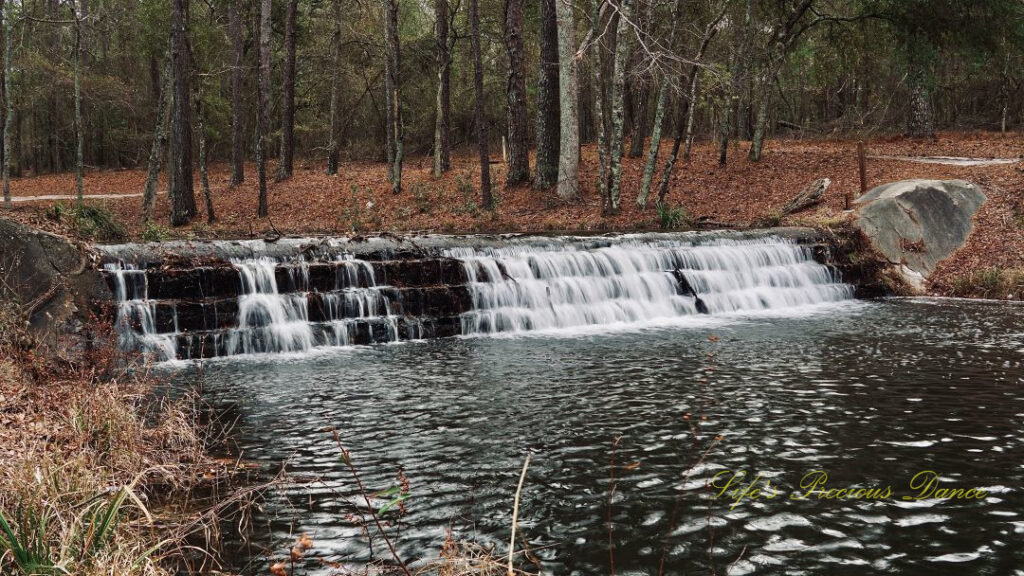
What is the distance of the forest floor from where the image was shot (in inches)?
714

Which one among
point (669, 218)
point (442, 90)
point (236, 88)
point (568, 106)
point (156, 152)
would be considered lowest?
point (669, 218)

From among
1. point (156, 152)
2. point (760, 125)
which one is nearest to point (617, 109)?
point (760, 125)

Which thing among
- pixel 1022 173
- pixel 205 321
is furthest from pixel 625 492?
pixel 1022 173

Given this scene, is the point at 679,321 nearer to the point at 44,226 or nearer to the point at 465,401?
the point at 465,401

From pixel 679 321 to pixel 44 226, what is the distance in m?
10.9

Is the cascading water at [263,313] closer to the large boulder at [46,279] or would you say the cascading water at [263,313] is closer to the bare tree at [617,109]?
the large boulder at [46,279]

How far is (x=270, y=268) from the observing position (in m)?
13.0

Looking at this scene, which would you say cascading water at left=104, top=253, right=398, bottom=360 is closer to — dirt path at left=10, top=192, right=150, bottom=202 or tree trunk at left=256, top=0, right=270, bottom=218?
tree trunk at left=256, top=0, right=270, bottom=218

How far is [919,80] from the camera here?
27281 millimetres

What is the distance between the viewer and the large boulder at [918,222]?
1781cm

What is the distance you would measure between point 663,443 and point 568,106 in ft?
51.7

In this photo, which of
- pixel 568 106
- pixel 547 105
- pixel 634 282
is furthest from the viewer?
pixel 547 105

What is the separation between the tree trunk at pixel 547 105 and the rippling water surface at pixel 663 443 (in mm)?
12064

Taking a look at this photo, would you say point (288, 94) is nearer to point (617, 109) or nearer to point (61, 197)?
point (61, 197)
